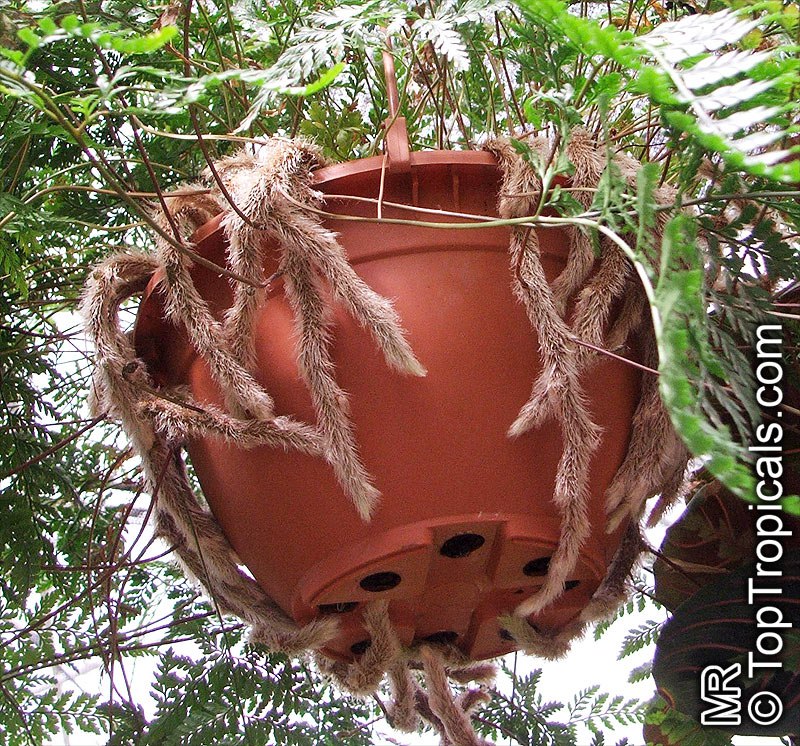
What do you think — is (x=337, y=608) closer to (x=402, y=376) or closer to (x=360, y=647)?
(x=360, y=647)

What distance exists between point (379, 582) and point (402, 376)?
0.17m

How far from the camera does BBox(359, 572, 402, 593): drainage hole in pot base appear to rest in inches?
30.3

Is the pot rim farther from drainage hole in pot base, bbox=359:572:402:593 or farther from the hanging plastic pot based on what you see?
drainage hole in pot base, bbox=359:572:402:593

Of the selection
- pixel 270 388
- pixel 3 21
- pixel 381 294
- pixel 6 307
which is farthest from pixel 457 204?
pixel 6 307

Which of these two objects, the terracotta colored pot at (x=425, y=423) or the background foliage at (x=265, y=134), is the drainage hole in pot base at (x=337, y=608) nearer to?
the terracotta colored pot at (x=425, y=423)

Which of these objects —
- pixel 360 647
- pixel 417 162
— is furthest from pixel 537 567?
pixel 417 162

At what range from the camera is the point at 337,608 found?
2.72 ft

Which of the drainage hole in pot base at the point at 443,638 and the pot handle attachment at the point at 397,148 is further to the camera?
the drainage hole in pot base at the point at 443,638

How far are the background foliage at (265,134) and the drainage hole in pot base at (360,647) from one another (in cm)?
17

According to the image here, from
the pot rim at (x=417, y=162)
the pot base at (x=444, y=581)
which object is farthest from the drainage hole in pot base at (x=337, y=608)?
the pot rim at (x=417, y=162)

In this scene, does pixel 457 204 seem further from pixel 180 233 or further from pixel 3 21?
pixel 3 21

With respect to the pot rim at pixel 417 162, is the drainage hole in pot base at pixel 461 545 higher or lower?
lower

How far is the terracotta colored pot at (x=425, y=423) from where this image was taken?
2.36 feet

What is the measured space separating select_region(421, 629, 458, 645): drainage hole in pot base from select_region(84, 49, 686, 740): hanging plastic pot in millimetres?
123
